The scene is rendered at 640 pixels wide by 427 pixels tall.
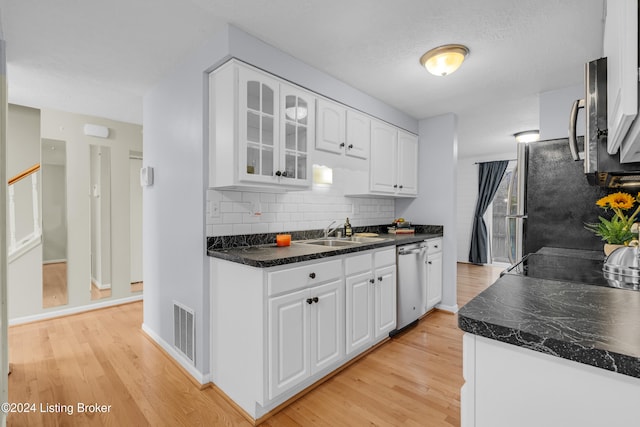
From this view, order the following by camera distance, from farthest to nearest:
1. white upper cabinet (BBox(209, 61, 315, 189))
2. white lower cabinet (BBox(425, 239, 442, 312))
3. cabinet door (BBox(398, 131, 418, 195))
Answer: cabinet door (BBox(398, 131, 418, 195)) < white lower cabinet (BBox(425, 239, 442, 312)) < white upper cabinet (BBox(209, 61, 315, 189))

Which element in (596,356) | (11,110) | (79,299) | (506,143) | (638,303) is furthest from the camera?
(506,143)

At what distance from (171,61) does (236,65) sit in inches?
32.9

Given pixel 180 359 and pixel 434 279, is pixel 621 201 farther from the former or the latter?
pixel 180 359

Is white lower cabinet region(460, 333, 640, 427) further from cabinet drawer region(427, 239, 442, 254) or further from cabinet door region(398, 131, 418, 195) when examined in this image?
cabinet door region(398, 131, 418, 195)

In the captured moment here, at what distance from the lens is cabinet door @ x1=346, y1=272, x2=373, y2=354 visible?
227 centimetres

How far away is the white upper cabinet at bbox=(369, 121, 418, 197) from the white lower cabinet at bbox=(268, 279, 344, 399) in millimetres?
1504

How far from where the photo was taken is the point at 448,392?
2.01 meters

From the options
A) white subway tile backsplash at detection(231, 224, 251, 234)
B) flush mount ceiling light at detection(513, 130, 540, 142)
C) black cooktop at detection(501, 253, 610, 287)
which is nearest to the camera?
black cooktop at detection(501, 253, 610, 287)

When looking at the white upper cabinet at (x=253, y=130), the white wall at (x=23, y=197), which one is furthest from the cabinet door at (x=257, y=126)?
the white wall at (x=23, y=197)

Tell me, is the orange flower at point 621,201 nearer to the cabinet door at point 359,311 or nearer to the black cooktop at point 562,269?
the black cooktop at point 562,269

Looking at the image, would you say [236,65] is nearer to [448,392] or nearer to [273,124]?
[273,124]

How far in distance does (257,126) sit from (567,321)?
1912 mm

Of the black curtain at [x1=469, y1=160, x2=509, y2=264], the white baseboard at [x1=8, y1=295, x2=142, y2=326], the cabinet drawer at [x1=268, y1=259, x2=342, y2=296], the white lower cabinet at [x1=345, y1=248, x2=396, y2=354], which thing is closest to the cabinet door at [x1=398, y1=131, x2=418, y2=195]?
the white lower cabinet at [x1=345, y1=248, x2=396, y2=354]

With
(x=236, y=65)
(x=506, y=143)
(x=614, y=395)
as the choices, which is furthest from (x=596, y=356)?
(x=506, y=143)
